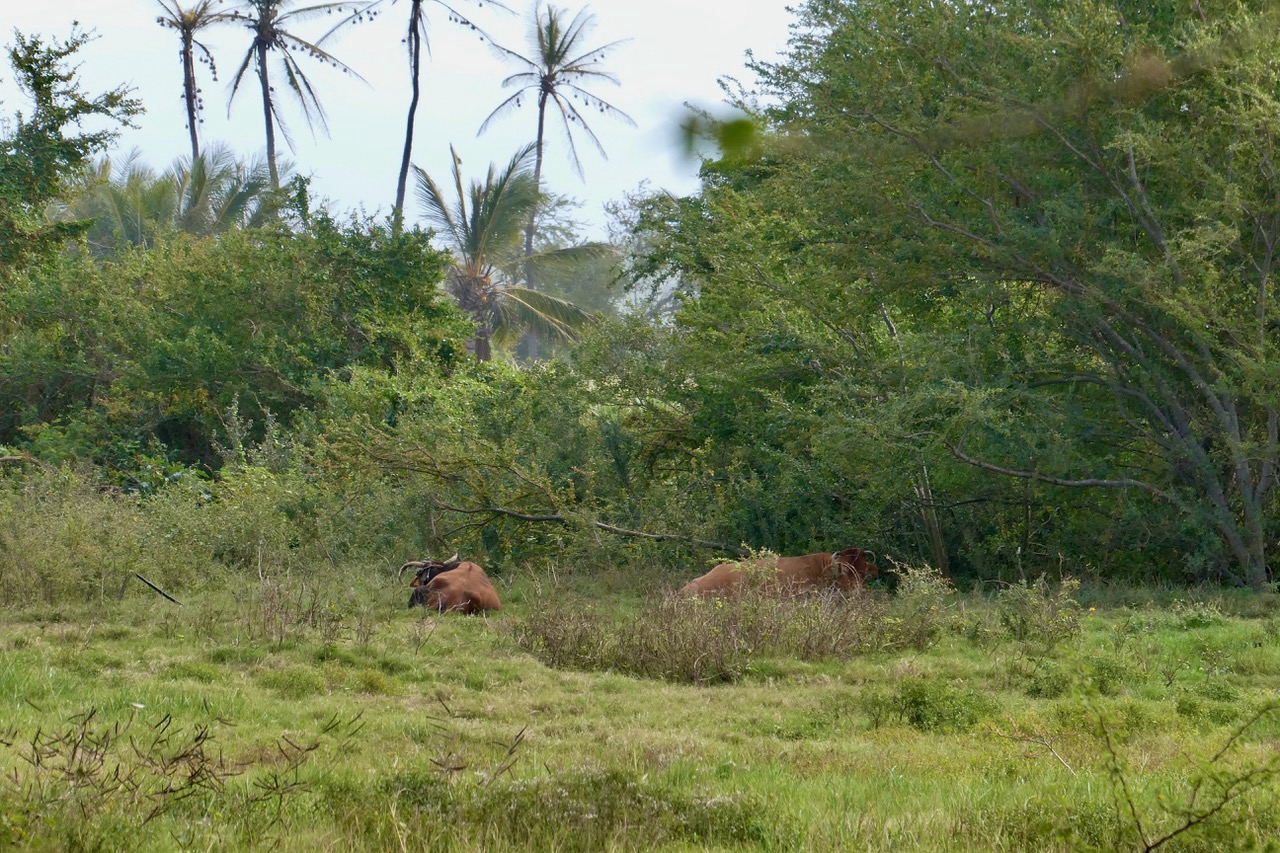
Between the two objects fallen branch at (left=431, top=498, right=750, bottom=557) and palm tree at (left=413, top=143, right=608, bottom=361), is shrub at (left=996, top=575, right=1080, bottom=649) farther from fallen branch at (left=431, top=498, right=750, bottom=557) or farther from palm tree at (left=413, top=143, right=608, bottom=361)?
palm tree at (left=413, top=143, right=608, bottom=361)

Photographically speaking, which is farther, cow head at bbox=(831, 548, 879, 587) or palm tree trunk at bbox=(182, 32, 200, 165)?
palm tree trunk at bbox=(182, 32, 200, 165)

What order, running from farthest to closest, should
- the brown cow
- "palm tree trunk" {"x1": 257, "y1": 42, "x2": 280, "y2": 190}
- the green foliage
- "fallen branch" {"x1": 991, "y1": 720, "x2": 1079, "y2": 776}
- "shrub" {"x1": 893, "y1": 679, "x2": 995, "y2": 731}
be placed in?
"palm tree trunk" {"x1": 257, "y1": 42, "x2": 280, "y2": 190} < the green foliage < the brown cow < "shrub" {"x1": 893, "y1": 679, "x2": 995, "y2": 731} < "fallen branch" {"x1": 991, "y1": 720, "x2": 1079, "y2": 776}

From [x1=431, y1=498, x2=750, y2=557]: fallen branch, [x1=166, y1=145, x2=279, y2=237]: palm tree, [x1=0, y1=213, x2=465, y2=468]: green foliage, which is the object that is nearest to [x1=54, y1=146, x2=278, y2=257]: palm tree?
[x1=166, y1=145, x2=279, y2=237]: palm tree

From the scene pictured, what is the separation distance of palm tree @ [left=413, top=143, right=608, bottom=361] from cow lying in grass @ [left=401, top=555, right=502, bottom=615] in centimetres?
2240

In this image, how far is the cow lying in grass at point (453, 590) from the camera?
1056 cm

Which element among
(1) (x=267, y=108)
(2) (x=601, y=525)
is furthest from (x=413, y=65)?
(2) (x=601, y=525)

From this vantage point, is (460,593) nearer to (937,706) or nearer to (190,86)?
(937,706)

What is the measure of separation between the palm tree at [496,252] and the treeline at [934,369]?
60.7 ft

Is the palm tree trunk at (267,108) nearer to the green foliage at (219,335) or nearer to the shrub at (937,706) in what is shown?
the green foliage at (219,335)

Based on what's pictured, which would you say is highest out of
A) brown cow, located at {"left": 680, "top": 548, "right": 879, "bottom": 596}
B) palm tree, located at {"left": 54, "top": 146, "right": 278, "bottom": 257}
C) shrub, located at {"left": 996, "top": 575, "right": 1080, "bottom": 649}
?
palm tree, located at {"left": 54, "top": 146, "right": 278, "bottom": 257}

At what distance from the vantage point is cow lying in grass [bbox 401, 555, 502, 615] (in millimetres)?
10562

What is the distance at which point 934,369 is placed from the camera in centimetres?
1222

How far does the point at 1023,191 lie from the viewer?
12.6 meters

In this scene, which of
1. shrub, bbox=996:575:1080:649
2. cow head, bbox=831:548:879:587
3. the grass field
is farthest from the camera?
cow head, bbox=831:548:879:587
